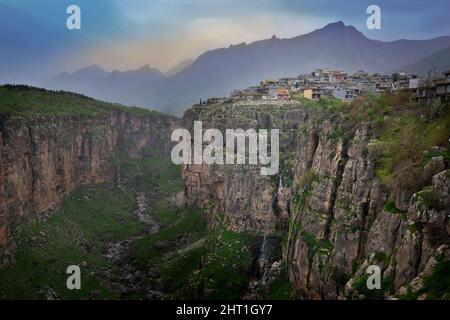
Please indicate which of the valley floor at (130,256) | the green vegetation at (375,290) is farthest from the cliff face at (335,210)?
the valley floor at (130,256)

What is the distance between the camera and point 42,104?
12050 cm

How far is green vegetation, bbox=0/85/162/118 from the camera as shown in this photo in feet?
348

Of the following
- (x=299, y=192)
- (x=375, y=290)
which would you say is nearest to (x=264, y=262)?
(x=299, y=192)

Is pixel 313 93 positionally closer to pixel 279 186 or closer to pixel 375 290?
pixel 279 186

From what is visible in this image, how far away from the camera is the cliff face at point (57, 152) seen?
91.1 meters

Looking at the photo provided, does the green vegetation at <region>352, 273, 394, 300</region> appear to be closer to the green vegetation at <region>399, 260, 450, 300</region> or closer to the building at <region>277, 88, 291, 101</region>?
the green vegetation at <region>399, 260, 450, 300</region>

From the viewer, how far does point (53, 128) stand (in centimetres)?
11588

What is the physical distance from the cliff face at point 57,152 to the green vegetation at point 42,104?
1.64 metres

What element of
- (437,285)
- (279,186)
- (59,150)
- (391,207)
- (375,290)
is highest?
(59,150)

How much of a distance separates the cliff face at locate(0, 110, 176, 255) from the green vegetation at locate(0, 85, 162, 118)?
164 centimetres

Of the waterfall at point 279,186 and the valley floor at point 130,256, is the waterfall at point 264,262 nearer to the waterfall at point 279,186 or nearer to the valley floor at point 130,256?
the valley floor at point 130,256

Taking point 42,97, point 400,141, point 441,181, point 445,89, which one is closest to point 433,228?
point 441,181

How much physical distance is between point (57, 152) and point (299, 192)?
68.8m

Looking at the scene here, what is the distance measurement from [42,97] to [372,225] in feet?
330
